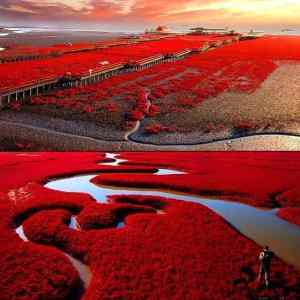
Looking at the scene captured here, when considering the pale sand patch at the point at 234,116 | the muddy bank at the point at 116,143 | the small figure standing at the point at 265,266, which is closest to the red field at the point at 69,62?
the muddy bank at the point at 116,143

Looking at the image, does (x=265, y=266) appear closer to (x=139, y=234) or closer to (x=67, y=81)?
(x=139, y=234)

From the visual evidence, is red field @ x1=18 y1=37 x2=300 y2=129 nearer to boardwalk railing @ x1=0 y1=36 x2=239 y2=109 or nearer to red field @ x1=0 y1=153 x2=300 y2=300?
boardwalk railing @ x1=0 y1=36 x2=239 y2=109

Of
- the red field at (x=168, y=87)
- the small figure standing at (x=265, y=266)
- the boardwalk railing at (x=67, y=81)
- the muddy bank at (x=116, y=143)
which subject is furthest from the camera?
the boardwalk railing at (x=67, y=81)

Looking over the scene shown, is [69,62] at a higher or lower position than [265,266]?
higher

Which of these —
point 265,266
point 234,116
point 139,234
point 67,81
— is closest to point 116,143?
point 139,234

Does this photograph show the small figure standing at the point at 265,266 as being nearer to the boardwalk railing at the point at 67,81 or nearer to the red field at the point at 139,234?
the red field at the point at 139,234

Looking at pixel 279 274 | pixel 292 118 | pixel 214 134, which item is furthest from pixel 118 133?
pixel 279 274

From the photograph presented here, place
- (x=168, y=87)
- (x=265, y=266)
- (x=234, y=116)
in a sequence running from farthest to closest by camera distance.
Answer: (x=168, y=87) → (x=234, y=116) → (x=265, y=266)
